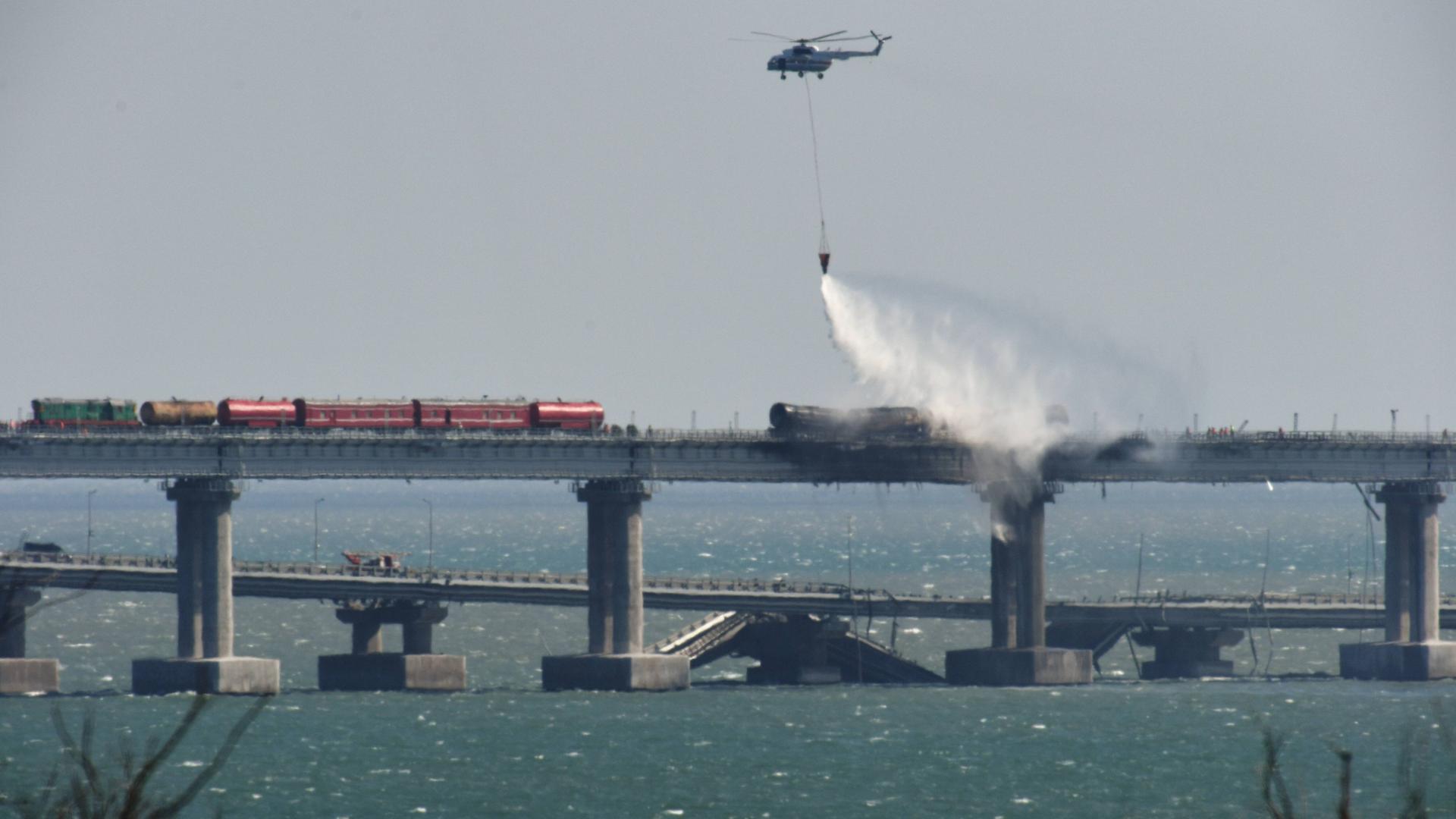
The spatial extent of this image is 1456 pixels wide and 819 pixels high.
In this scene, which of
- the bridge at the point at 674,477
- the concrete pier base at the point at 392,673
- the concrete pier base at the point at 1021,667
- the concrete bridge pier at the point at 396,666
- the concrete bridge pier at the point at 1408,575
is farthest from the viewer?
the concrete bridge pier at the point at 1408,575

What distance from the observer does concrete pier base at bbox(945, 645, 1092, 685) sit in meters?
156

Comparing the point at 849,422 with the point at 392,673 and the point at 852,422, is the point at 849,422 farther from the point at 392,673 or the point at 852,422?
the point at 392,673

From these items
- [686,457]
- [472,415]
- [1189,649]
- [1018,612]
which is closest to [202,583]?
[472,415]

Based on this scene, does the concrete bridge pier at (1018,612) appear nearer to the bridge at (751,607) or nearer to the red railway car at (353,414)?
the bridge at (751,607)

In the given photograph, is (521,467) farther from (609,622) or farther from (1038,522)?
(1038,522)

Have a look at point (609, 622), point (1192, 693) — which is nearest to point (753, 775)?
point (609, 622)

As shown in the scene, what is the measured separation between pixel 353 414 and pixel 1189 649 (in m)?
62.3

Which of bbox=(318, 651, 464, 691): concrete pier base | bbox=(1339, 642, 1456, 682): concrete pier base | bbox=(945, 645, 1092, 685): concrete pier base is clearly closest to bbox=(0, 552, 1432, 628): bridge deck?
bbox=(318, 651, 464, 691): concrete pier base

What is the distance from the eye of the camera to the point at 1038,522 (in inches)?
6319

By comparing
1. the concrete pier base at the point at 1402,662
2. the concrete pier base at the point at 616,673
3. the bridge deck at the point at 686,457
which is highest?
the bridge deck at the point at 686,457

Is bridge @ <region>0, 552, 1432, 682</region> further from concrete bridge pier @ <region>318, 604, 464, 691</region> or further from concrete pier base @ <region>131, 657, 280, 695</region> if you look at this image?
concrete pier base @ <region>131, 657, 280, 695</region>

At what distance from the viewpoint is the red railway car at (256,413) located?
468 feet

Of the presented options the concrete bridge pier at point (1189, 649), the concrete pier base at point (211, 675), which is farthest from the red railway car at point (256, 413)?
the concrete bridge pier at point (1189, 649)

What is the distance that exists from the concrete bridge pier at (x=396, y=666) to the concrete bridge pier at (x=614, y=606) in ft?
21.7
